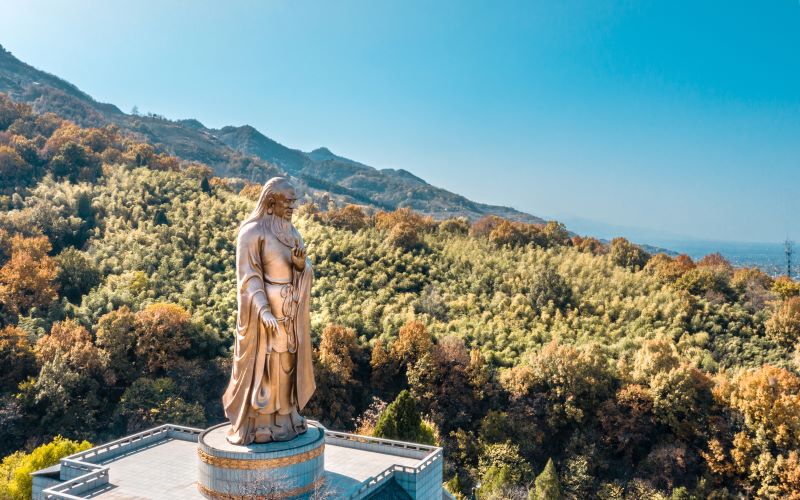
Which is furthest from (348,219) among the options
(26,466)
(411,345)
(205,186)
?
(26,466)

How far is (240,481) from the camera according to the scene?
39.0 ft

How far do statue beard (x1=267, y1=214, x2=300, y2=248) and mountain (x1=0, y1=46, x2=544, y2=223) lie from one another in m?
74.8

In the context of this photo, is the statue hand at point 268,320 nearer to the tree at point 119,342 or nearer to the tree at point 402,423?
the tree at point 402,423

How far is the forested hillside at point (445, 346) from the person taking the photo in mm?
21984

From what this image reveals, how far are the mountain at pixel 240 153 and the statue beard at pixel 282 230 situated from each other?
2946 inches

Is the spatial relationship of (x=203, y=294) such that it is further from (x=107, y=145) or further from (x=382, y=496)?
(x=107, y=145)

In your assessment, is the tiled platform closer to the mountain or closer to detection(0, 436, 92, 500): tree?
detection(0, 436, 92, 500): tree

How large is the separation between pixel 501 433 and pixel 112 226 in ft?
87.5

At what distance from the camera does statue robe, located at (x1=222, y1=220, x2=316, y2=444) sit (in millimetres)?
12320

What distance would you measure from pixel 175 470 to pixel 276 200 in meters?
7.02

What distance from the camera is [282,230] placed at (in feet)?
41.3

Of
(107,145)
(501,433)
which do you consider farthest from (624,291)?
(107,145)

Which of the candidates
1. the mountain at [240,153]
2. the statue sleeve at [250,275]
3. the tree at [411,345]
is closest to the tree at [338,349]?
the tree at [411,345]

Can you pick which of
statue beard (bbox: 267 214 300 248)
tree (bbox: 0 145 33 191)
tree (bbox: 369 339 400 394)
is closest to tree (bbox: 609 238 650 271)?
tree (bbox: 369 339 400 394)
